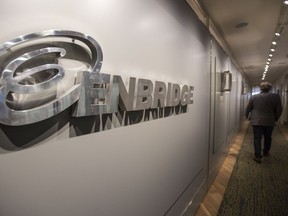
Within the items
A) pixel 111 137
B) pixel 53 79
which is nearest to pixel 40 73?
pixel 53 79

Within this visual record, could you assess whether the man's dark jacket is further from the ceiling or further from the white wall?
the white wall

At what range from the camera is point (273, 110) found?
15.4ft

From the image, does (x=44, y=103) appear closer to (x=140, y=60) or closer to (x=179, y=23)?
(x=140, y=60)

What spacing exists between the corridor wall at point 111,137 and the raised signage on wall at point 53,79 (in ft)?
0.13

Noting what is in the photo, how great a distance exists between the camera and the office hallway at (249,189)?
2801 mm

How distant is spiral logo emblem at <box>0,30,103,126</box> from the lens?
743 mm

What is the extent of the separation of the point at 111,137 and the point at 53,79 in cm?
54

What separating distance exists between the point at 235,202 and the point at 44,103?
313cm

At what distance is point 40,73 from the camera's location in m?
0.88

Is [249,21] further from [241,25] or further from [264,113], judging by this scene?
[264,113]

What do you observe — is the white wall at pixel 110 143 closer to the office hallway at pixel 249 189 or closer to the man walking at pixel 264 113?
the office hallway at pixel 249 189

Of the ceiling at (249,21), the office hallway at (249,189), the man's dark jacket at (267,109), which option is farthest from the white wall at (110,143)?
the man's dark jacket at (267,109)

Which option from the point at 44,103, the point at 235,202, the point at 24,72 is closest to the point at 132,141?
the point at 44,103

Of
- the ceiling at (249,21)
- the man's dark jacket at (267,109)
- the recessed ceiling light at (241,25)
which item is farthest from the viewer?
the man's dark jacket at (267,109)
